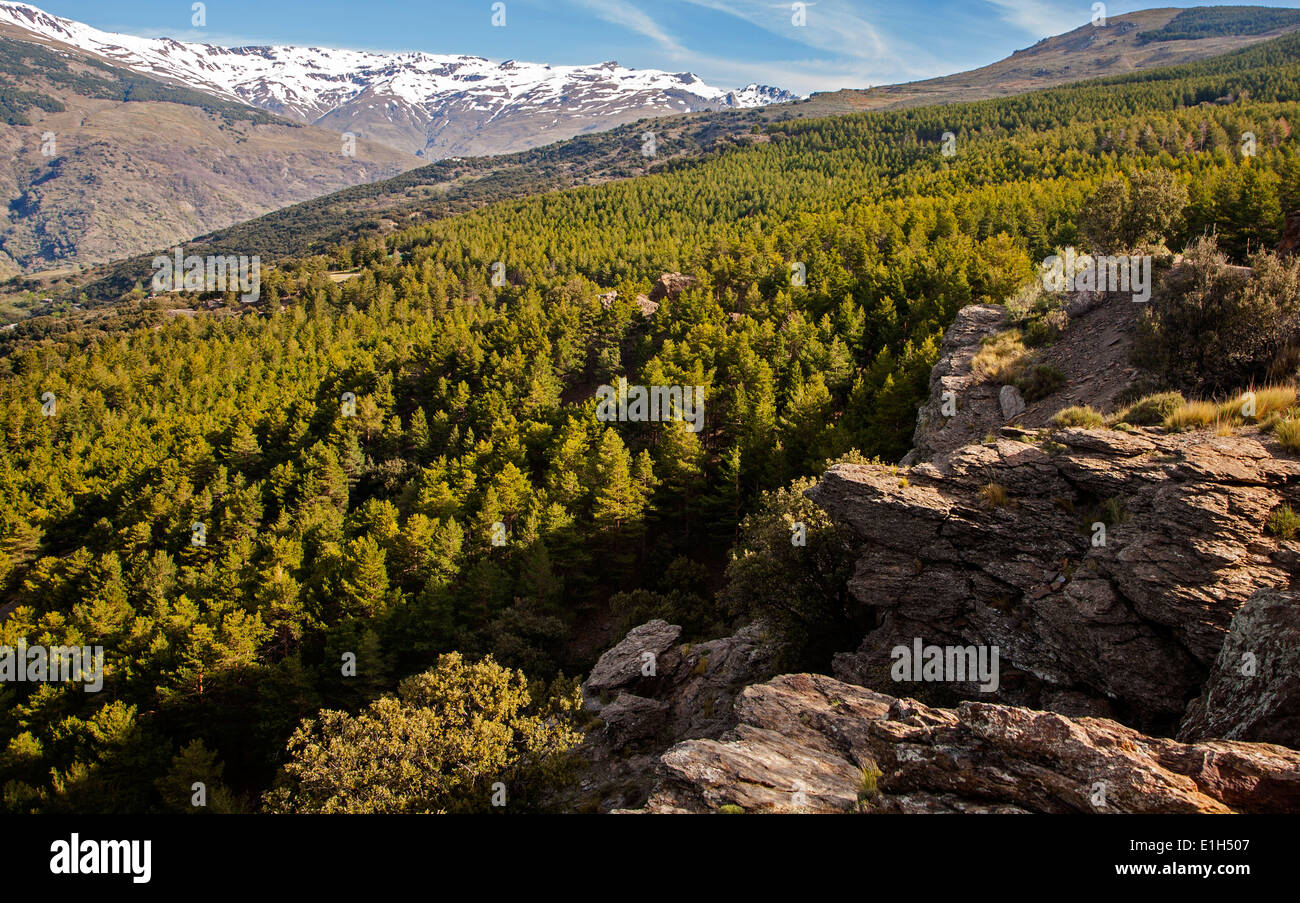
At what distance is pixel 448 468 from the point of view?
66000 mm

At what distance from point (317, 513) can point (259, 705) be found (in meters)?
24.3

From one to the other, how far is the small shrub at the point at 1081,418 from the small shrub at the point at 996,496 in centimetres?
410

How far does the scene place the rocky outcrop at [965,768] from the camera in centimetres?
1065

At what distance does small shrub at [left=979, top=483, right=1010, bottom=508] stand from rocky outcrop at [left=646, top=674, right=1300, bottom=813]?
8170mm

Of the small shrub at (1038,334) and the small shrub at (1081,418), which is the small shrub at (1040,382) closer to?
the small shrub at (1038,334)

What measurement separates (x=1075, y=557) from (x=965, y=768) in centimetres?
998

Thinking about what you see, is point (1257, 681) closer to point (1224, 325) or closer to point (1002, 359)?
point (1224, 325)

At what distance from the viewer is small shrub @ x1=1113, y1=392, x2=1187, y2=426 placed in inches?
851

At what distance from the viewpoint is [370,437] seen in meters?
81.1

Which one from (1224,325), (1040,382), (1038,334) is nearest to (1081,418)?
(1224,325)

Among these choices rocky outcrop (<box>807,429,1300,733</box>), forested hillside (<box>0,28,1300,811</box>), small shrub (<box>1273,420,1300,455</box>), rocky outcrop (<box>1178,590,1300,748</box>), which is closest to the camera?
rocky outcrop (<box>1178,590,1300,748</box>)

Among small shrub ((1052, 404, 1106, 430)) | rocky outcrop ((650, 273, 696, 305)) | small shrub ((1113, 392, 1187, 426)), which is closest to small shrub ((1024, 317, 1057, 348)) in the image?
small shrub ((1052, 404, 1106, 430))

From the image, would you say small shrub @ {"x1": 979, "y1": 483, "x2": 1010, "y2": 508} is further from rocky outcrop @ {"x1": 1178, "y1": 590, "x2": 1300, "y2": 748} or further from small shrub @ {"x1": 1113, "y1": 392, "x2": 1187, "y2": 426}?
rocky outcrop @ {"x1": 1178, "y1": 590, "x2": 1300, "y2": 748}

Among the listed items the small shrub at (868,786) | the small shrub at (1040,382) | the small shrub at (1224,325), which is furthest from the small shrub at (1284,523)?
the small shrub at (1040,382)
